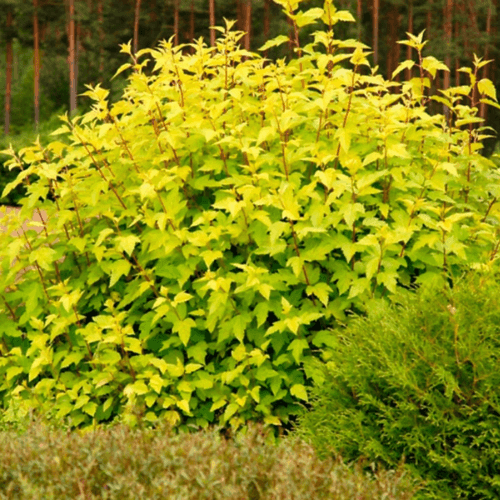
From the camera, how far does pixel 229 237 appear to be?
4.42 meters

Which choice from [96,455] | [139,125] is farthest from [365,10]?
[96,455]

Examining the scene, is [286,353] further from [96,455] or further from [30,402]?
[96,455]

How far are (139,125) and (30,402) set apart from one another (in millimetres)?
1815

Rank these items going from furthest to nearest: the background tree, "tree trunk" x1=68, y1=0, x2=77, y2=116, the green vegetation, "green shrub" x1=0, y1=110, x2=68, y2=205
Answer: the background tree → "tree trunk" x1=68, y1=0, x2=77, y2=116 → "green shrub" x1=0, y1=110, x2=68, y2=205 → the green vegetation

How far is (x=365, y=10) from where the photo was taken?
36.2 metres

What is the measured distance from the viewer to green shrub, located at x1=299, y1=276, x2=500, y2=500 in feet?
10.2

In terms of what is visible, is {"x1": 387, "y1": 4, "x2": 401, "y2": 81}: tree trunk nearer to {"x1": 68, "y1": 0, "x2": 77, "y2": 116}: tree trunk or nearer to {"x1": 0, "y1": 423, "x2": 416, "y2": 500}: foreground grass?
{"x1": 68, "y1": 0, "x2": 77, "y2": 116}: tree trunk

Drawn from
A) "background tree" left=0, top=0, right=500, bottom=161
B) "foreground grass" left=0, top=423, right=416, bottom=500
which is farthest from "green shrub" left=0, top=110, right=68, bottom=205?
"foreground grass" left=0, top=423, right=416, bottom=500

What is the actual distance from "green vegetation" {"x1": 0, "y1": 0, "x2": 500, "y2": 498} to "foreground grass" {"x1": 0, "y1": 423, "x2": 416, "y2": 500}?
3.38ft

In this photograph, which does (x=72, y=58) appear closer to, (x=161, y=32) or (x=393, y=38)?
(x=161, y=32)

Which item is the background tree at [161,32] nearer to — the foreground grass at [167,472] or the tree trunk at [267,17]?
the tree trunk at [267,17]

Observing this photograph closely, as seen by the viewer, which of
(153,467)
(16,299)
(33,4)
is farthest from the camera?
(33,4)

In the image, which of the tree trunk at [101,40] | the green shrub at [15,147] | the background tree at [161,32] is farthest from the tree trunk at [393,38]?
the green shrub at [15,147]

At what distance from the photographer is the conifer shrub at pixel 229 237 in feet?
13.7
